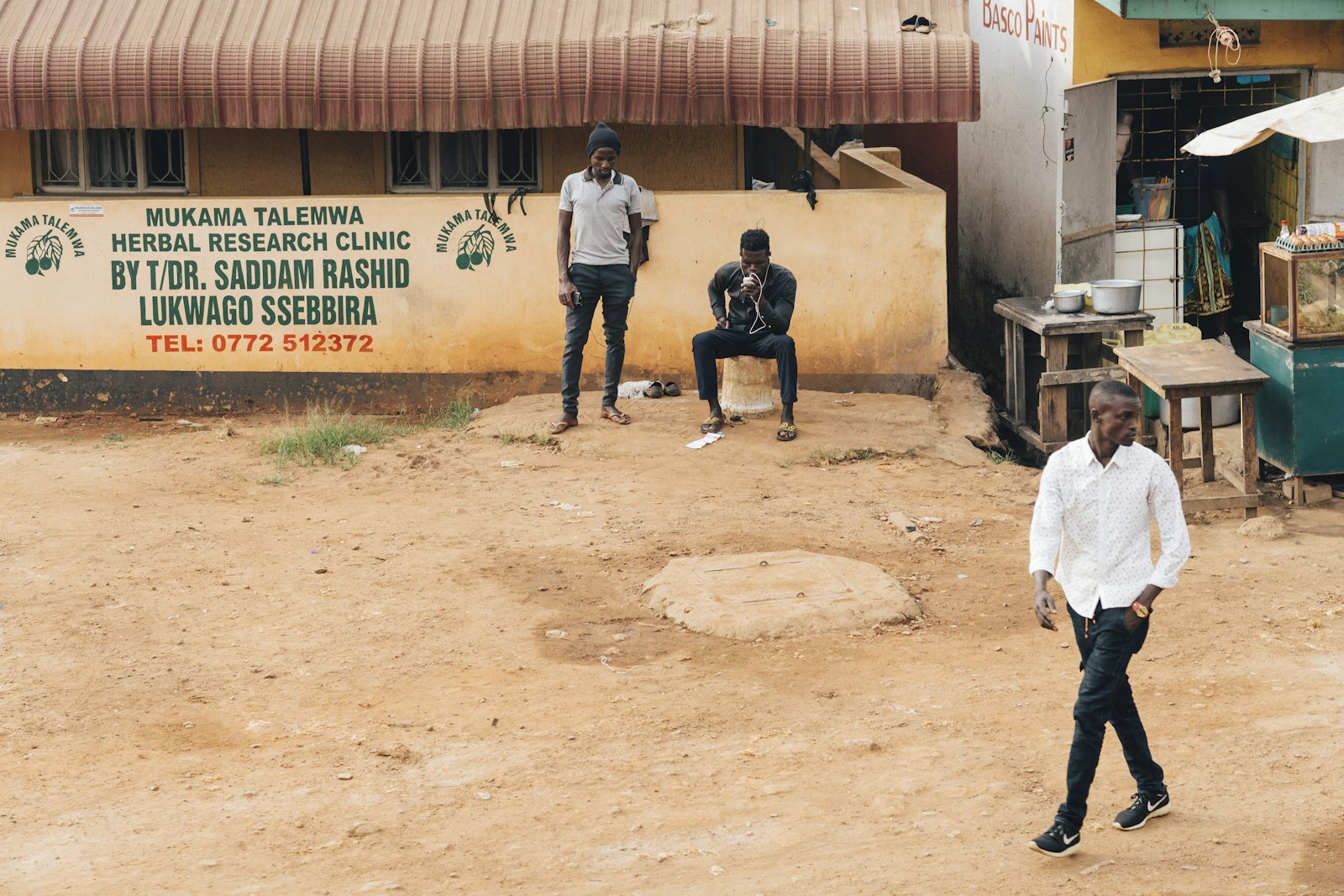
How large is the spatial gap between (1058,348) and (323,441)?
16.1 ft

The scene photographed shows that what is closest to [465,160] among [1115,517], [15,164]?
[15,164]

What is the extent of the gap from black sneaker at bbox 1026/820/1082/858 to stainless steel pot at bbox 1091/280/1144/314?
6472mm

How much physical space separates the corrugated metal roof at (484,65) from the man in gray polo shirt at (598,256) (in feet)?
4.93

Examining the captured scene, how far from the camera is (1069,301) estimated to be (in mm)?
11148

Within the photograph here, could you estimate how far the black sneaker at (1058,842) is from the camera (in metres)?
5.05

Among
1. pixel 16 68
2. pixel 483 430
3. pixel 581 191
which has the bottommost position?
pixel 483 430

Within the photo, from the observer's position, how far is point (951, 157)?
15.3 metres

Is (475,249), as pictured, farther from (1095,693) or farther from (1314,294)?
(1095,693)

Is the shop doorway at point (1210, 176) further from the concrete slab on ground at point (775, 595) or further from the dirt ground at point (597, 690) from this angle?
the concrete slab on ground at point (775, 595)

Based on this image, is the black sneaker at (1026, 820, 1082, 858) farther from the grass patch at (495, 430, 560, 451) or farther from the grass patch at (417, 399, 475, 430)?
the grass patch at (417, 399, 475, 430)

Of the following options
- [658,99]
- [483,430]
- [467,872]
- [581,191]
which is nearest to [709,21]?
[658,99]

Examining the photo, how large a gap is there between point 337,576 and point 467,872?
3401 millimetres

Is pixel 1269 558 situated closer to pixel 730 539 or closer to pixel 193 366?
pixel 730 539

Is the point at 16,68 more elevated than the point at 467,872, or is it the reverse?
the point at 16,68
